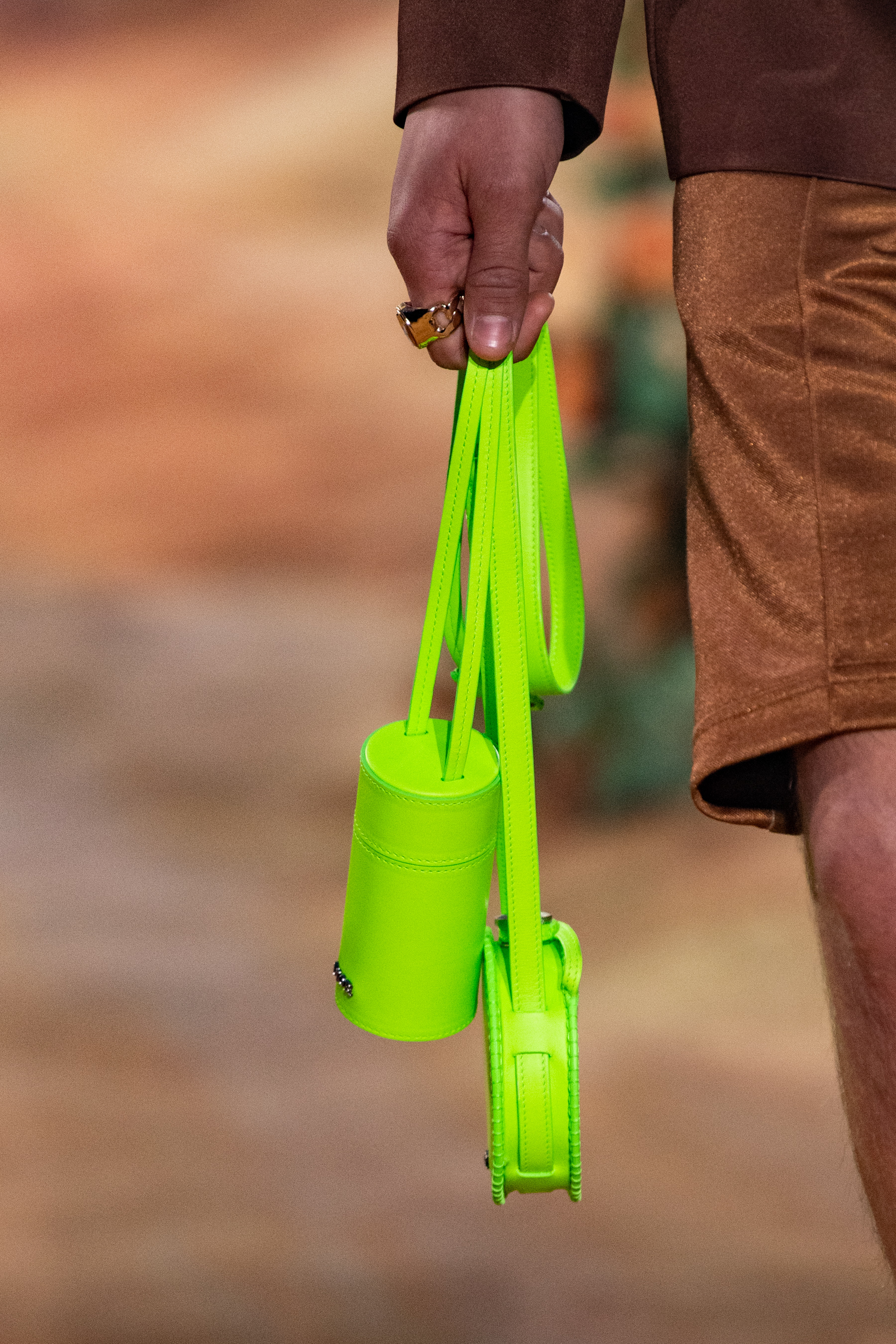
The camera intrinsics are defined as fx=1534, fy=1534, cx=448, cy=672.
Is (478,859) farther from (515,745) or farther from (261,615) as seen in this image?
(261,615)

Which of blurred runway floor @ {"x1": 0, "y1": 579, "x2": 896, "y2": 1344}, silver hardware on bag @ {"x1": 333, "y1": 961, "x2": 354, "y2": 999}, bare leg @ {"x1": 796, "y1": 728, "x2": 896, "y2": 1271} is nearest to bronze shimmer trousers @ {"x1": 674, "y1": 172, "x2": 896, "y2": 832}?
bare leg @ {"x1": 796, "y1": 728, "x2": 896, "y2": 1271}

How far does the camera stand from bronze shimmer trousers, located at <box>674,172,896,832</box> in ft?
2.20

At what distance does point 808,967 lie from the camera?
1.40 meters

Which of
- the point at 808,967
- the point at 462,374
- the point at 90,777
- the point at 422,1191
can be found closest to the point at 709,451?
the point at 462,374

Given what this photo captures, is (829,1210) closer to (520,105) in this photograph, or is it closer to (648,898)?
(648,898)

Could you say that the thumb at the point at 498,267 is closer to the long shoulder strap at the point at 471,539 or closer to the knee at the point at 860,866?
the long shoulder strap at the point at 471,539

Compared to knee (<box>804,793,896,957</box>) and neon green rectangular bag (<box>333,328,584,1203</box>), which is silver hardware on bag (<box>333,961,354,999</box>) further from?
knee (<box>804,793,896,957</box>)

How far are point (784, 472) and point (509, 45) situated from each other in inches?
9.4

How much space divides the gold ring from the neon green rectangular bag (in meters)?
0.02

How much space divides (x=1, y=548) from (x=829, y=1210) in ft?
3.25

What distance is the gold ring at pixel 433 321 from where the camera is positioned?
728 mm

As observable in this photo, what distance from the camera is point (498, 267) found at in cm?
71

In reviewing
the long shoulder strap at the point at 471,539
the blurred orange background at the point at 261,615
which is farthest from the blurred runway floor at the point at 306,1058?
the long shoulder strap at the point at 471,539

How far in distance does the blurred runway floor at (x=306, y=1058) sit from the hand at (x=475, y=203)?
0.71 m
